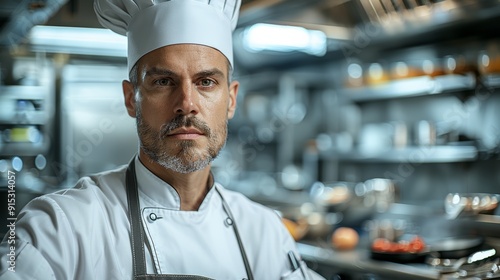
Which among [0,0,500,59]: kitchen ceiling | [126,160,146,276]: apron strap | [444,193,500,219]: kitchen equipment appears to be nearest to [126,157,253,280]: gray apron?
[126,160,146,276]: apron strap

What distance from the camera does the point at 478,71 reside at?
11.3 feet

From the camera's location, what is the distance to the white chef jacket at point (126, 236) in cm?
118

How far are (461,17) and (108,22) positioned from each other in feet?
8.11

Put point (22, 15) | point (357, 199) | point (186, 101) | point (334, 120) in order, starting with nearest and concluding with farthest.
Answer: point (186, 101)
point (22, 15)
point (357, 199)
point (334, 120)

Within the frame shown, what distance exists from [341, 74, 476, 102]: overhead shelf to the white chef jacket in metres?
2.43

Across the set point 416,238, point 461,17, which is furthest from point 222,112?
point 461,17

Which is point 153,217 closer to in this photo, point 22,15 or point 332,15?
point 22,15

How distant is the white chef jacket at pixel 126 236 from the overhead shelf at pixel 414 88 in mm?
2429

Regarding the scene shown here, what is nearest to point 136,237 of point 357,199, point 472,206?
point 472,206

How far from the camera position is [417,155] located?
4.00 m

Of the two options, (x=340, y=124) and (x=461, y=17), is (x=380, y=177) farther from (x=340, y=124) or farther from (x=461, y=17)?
(x=461, y=17)

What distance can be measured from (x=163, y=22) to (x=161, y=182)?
373 millimetres

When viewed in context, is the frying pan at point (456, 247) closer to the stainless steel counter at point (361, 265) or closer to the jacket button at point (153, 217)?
the stainless steel counter at point (361, 265)

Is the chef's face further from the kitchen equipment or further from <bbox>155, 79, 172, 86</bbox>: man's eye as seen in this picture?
the kitchen equipment
